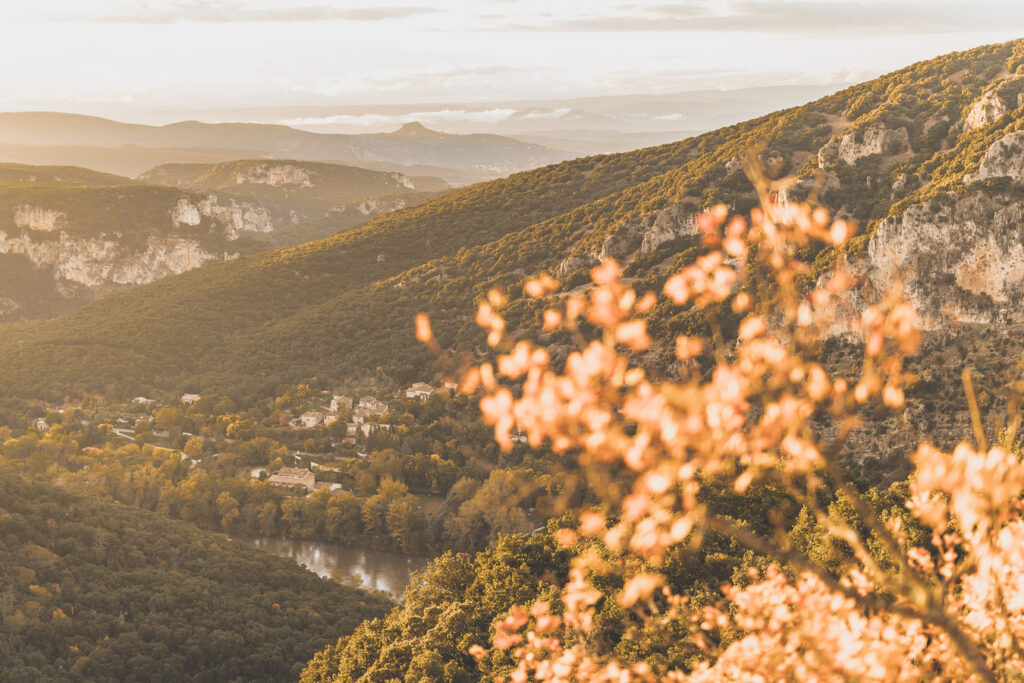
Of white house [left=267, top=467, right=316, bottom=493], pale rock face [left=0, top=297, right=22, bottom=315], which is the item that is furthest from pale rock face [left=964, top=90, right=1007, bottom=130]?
pale rock face [left=0, top=297, right=22, bottom=315]

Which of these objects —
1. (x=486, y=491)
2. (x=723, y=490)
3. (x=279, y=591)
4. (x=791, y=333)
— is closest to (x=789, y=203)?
(x=791, y=333)

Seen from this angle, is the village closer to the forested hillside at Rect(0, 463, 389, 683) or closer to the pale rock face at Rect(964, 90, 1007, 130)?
the forested hillside at Rect(0, 463, 389, 683)

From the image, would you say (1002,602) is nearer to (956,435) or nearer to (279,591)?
(279,591)

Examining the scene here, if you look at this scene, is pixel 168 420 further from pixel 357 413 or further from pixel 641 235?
pixel 641 235

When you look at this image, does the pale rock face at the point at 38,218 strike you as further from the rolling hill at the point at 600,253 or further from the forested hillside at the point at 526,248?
the forested hillside at the point at 526,248

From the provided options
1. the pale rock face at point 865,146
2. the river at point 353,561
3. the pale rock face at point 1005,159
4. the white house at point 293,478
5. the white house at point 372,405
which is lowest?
the river at point 353,561

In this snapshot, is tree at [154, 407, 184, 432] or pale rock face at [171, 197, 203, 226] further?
pale rock face at [171, 197, 203, 226]

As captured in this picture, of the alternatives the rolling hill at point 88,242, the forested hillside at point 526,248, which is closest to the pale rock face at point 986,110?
the forested hillside at point 526,248
